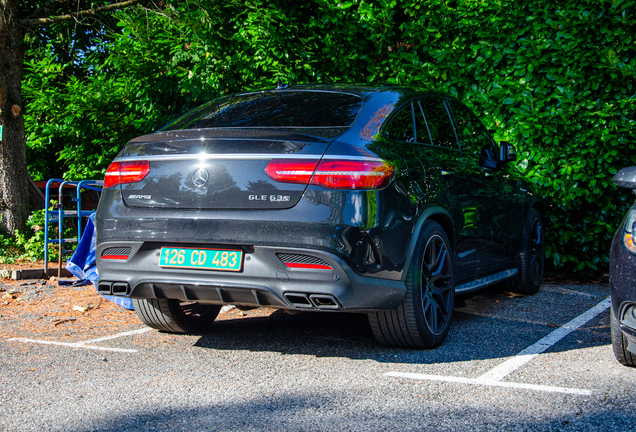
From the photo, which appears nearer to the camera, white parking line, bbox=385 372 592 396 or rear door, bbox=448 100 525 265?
white parking line, bbox=385 372 592 396

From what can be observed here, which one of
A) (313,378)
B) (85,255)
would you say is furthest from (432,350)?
(85,255)

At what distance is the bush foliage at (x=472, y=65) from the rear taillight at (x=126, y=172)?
3924 millimetres

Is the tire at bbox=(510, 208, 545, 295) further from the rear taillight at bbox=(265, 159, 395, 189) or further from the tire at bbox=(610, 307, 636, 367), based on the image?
the rear taillight at bbox=(265, 159, 395, 189)

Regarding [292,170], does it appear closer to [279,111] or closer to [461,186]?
[279,111]

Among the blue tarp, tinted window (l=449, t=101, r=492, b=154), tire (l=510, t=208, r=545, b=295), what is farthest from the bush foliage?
the blue tarp

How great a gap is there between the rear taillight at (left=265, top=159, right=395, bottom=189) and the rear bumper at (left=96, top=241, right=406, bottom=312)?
369mm

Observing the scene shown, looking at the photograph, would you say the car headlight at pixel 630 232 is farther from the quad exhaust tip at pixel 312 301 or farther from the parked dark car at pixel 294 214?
the quad exhaust tip at pixel 312 301

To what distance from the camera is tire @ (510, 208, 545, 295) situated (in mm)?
6020

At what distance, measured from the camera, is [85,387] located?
3328mm

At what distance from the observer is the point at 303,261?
11.3ft

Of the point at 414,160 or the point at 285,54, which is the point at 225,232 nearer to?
the point at 414,160

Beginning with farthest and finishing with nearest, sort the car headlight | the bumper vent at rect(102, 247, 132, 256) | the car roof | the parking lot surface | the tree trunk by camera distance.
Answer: the tree trunk → the car roof → the bumper vent at rect(102, 247, 132, 256) → the car headlight → the parking lot surface

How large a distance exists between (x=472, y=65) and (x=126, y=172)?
4.50m

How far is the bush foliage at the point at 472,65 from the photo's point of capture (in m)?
6.45
